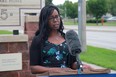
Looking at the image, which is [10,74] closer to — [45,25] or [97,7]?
[45,25]

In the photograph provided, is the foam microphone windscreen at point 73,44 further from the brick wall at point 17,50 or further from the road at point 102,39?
the road at point 102,39

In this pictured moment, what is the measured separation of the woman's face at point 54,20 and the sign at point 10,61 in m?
2.93

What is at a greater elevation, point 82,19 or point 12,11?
point 12,11

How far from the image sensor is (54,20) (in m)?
3.06

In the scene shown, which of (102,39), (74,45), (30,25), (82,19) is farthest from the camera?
(102,39)

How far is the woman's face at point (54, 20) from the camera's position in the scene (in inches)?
121

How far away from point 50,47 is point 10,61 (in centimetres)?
301

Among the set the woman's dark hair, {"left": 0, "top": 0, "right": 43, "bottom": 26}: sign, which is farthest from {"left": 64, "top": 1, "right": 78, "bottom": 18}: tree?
the woman's dark hair

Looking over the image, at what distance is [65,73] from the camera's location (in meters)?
2.57

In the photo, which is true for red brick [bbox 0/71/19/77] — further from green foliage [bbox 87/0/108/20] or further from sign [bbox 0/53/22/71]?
green foliage [bbox 87/0/108/20]

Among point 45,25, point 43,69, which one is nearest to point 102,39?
point 45,25

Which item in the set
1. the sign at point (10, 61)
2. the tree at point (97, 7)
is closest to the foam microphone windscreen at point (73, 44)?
the sign at point (10, 61)

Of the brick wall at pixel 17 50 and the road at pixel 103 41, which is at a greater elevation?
the brick wall at pixel 17 50

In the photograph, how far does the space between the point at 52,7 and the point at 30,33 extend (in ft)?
12.9
